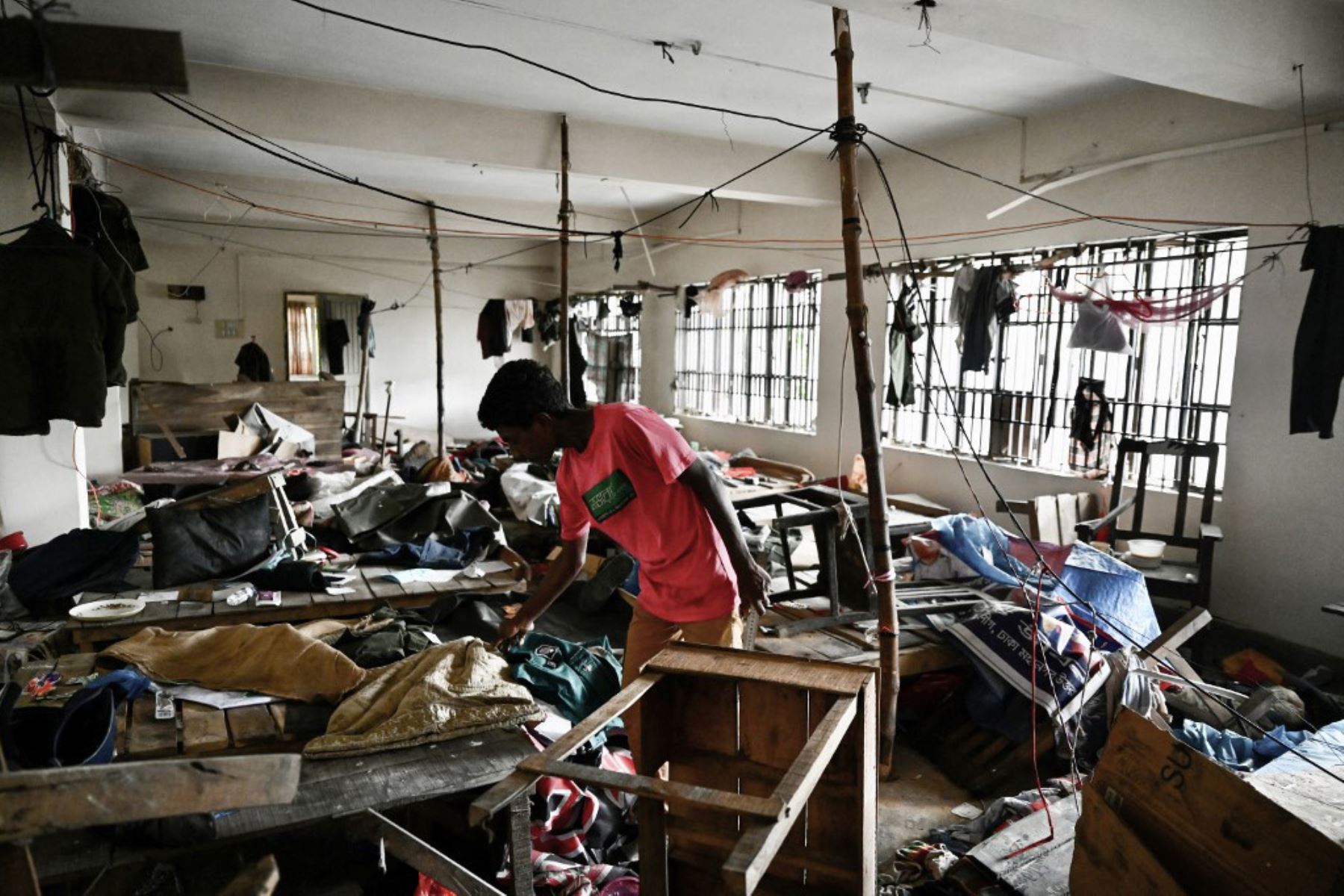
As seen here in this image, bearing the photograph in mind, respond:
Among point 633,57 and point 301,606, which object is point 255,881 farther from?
point 633,57

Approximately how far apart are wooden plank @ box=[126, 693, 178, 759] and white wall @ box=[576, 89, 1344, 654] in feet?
10.2

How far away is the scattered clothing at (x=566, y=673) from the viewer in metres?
3.02

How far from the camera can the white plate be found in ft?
11.7

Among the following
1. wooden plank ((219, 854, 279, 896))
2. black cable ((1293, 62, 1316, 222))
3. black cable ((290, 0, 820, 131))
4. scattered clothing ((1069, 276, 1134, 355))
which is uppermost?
black cable ((290, 0, 820, 131))

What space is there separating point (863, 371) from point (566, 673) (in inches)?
66.8

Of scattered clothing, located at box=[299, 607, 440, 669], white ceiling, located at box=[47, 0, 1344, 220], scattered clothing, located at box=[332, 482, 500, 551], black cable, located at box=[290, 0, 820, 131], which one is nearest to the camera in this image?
scattered clothing, located at box=[299, 607, 440, 669]

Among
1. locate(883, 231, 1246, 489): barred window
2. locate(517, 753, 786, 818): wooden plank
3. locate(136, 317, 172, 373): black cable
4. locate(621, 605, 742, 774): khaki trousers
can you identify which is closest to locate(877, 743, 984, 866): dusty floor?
locate(621, 605, 742, 774): khaki trousers

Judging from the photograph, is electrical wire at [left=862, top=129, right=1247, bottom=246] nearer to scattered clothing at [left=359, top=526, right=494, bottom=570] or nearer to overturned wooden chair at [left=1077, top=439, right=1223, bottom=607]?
overturned wooden chair at [left=1077, top=439, right=1223, bottom=607]

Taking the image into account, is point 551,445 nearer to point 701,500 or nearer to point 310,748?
point 701,500

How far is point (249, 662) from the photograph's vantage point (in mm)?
2930

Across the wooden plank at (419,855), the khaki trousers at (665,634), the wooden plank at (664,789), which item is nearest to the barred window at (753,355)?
the khaki trousers at (665,634)

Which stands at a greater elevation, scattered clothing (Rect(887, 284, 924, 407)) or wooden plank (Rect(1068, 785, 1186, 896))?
scattered clothing (Rect(887, 284, 924, 407))

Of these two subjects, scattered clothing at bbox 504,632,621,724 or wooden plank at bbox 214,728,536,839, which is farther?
scattered clothing at bbox 504,632,621,724

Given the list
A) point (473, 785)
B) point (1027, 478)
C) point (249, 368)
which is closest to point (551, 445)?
point (473, 785)
